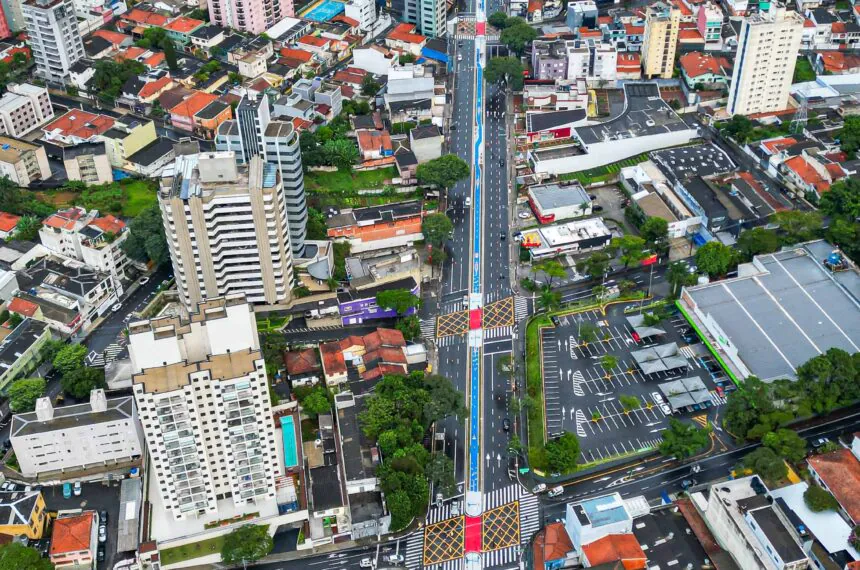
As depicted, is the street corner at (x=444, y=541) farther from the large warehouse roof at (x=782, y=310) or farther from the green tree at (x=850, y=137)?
the green tree at (x=850, y=137)

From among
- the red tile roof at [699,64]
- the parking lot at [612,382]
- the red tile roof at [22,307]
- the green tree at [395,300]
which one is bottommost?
the parking lot at [612,382]

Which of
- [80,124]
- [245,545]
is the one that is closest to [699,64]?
[80,124]

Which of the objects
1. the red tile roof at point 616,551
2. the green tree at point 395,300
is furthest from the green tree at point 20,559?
the red tile roof at point 616,551

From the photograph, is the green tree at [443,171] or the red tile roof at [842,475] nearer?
the red tile roof at [842,475]

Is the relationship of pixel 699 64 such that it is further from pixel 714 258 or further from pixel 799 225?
pixel 714 258

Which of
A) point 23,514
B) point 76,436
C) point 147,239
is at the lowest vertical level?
point 23,514

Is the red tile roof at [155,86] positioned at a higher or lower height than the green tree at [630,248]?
higher

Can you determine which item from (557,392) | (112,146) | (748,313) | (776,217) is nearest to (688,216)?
(776,217)

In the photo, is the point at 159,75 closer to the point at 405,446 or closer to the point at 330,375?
the point at 330,375
